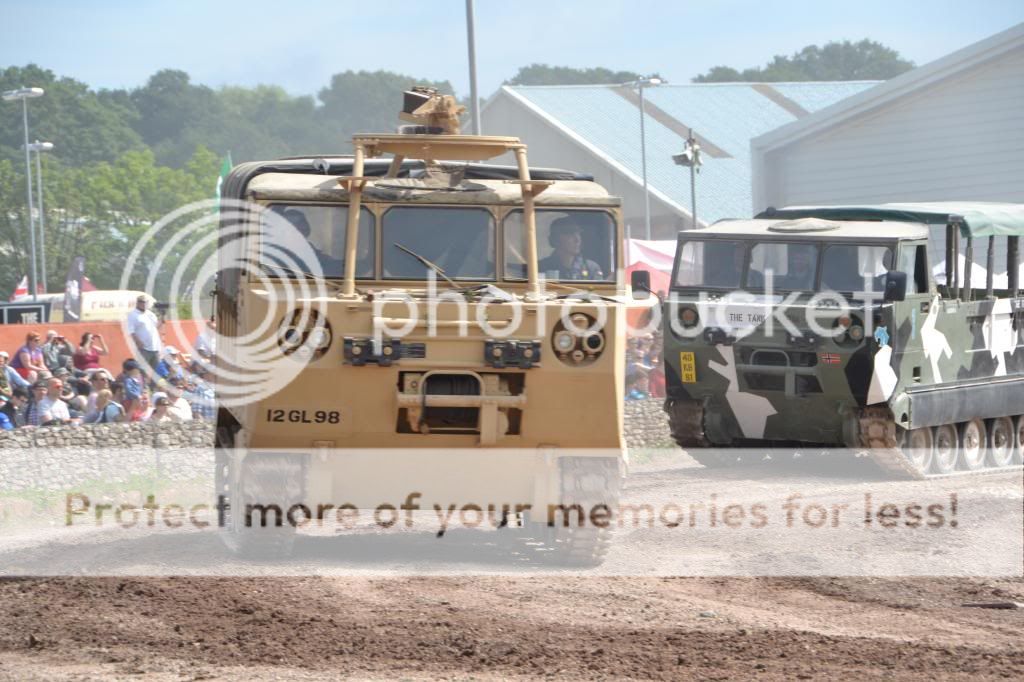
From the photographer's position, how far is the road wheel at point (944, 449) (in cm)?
1858

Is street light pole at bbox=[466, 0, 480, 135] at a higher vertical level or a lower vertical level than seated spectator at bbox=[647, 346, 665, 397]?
higher

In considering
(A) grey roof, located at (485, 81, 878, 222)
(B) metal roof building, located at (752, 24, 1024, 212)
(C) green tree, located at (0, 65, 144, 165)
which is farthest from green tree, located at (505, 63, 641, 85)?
(B) metal roof building, located at (752, 24, 1024, 212)

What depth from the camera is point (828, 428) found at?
58.2 ft

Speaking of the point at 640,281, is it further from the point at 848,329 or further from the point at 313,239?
the point at 313,239

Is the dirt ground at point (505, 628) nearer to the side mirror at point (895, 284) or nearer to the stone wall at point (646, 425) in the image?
the side mirror at point (895, 284)

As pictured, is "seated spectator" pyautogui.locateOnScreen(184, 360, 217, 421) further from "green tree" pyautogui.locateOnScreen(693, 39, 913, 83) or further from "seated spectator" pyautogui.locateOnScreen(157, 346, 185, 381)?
"green tree" pyautogui.locateOnScreen(693, 39, 913, 83)

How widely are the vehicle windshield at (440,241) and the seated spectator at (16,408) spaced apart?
7.82m

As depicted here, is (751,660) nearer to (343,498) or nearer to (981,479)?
(343,498)

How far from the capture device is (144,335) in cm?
2006

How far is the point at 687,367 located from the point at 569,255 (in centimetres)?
690

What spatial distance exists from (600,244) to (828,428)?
6839mm

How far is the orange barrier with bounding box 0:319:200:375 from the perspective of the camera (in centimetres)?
2115

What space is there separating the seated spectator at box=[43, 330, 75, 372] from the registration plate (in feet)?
25.1

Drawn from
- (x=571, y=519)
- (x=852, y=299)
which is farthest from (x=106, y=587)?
(x=852, y=299)
